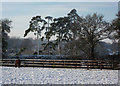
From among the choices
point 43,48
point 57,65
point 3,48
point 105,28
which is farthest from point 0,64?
point 105,28

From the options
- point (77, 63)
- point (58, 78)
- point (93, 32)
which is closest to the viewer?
point (58, 78)

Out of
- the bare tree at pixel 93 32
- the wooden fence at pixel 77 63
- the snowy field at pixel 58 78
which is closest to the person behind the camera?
the snowy field at pixel 58 78

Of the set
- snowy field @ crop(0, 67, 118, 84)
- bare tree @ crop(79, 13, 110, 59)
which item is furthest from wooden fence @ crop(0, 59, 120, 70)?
bare tree @ crop(79, 13, 110, 59)

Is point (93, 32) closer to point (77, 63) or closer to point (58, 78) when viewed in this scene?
point (77, 63)

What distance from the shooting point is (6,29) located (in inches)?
1026

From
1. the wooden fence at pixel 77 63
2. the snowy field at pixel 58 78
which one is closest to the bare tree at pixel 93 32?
the wooden fence at pixel 77 63

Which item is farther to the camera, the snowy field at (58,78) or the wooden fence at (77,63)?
the wooden fence at (77,63)

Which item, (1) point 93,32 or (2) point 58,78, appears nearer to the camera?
(2) point 58,78

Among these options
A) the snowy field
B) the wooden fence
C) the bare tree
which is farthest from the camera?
the bare tree

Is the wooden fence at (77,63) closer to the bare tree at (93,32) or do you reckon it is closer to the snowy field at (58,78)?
the snowy field at (58,78)

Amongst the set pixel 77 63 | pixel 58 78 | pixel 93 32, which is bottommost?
pixel 58 78

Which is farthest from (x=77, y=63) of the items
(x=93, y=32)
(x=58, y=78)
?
(x=93, y=32)

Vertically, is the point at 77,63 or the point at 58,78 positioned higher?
the point at 77,63

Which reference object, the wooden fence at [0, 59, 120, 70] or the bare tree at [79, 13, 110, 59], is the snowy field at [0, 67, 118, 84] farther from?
the bare tree at [79, 13, 110, 59]
